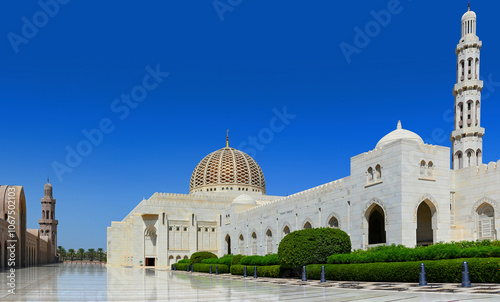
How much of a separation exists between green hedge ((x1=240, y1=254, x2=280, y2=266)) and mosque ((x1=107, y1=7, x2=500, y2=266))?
4.60 m

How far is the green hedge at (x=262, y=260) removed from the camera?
25.4 metres

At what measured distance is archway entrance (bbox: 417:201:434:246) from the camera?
2639cm

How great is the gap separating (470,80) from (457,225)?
482 inches

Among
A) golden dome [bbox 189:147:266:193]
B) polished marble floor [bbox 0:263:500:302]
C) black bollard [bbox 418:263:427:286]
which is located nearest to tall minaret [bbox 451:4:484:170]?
A: black bollard [bbox 418:263:427:286]

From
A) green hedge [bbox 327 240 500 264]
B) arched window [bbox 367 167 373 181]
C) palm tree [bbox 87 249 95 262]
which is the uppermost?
arched window [bbox 367 167 373 181]

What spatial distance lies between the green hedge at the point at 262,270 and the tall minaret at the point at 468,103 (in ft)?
53.4

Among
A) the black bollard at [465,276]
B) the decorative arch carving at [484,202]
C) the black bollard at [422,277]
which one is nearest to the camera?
the black bollard at [465,276]

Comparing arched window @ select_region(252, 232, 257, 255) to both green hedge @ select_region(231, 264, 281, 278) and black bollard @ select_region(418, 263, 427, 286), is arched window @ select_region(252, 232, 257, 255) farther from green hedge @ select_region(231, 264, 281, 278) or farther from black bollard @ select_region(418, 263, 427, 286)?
black bollard @ select_region(418, 263, 427, 286)

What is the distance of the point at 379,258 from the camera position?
61.2 ft

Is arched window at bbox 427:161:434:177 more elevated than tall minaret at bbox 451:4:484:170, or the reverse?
tall minaret at bbox 451:4:484:170

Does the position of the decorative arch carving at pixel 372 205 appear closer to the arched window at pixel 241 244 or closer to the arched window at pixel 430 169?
the arched window at pixel 430 169

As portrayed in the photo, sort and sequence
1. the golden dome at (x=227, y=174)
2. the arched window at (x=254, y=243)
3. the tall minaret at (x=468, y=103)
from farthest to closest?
the golden dome at (x=227, y=174) < the arched window at (x=254, y=243) < the tall minaret at (x=468, y=103)

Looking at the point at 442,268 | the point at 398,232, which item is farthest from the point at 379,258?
the point at 398,232

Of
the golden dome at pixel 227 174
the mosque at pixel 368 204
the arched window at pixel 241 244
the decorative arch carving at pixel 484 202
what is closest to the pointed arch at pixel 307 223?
the mosque at pixel 368 204
